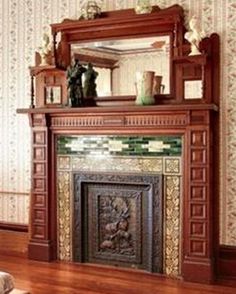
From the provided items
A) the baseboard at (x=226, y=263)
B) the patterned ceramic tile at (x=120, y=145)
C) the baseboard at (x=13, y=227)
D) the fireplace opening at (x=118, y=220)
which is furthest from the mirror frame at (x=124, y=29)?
the baseboard at (x=13, y=227)

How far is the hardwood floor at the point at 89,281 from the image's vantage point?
4.09m

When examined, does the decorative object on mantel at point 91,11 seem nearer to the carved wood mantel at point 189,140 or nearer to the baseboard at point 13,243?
the carved wood mantel at point 189,140

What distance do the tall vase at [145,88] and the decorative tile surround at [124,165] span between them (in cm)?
32

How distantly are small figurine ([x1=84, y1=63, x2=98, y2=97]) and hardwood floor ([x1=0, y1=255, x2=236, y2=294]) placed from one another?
1.61 metres

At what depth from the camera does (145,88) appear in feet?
15.0

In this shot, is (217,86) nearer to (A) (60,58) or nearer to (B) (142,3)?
(B) (142,3)

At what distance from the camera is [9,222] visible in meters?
5.49

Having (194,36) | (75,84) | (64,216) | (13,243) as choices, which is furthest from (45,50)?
(13,243)

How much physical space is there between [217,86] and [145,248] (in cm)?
156

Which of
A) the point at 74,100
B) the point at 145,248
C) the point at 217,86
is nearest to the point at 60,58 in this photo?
the point at 74,100

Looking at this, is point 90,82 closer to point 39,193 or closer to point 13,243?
point 39,193

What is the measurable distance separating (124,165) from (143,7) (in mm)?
1412

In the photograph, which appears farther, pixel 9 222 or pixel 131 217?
pixel 9 222

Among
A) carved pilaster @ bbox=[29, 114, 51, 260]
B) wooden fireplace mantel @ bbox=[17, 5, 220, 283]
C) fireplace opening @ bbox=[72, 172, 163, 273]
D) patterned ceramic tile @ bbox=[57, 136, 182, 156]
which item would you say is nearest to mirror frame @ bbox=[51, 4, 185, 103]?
wooden fireplace mantel @ bbox=[17, 5, 220, 283]
